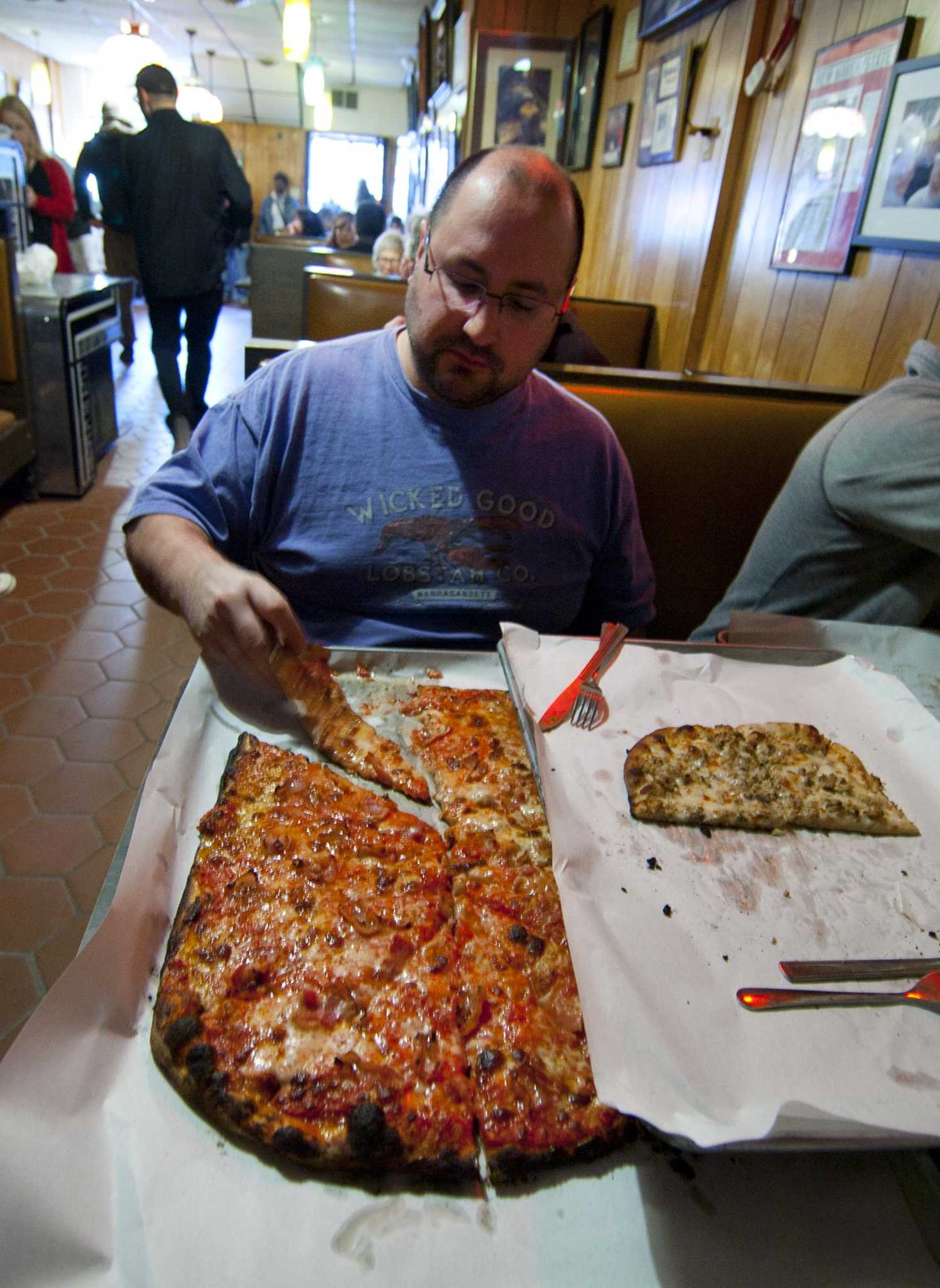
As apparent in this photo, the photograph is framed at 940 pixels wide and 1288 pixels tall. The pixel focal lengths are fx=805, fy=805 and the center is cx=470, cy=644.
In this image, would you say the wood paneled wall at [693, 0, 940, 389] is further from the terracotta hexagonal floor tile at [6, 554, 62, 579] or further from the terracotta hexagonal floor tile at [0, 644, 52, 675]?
the terracotta hexagonal floor tile at [6, 554, 62, 579]

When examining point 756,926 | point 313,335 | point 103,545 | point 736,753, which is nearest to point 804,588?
point 736,753

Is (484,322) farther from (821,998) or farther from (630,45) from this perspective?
(630,45)

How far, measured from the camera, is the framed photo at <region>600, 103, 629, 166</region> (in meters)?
4.23

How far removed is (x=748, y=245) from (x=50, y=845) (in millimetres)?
3159

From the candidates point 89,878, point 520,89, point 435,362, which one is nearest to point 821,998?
point 435,362

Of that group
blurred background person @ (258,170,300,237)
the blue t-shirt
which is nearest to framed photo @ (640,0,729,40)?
the blue t-shirt

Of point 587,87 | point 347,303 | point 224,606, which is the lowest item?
→ point 224,606

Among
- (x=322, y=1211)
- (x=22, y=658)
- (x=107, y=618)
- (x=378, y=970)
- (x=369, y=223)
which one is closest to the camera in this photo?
(x=322, y=1211)

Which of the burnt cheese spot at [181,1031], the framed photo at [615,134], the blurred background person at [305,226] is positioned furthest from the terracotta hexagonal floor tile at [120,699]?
the blurred background person at [305,226]

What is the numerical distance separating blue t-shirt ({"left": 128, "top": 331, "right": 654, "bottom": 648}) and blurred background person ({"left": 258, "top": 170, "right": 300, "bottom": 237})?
13.3 metres

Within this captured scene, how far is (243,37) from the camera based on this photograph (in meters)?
11.0

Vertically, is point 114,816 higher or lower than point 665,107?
lower

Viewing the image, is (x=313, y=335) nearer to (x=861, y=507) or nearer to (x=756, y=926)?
(x=861, y=507)

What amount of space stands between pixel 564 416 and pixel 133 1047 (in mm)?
1237
